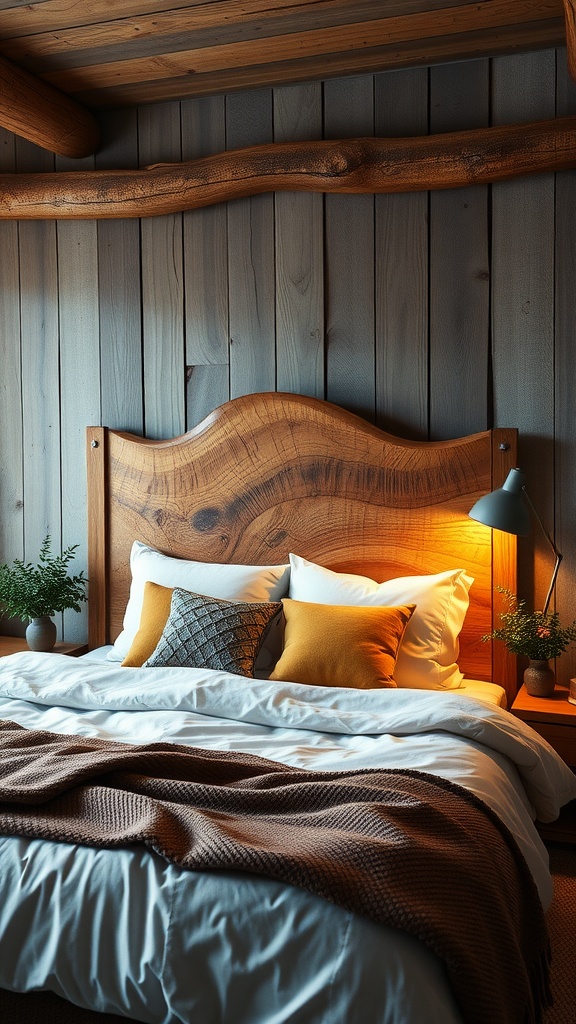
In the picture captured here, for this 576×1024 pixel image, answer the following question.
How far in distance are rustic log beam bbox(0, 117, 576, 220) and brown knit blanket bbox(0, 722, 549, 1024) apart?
2077 mm

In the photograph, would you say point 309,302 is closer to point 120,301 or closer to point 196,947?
point 120,301

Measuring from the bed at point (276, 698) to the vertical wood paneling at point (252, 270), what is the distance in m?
0.20

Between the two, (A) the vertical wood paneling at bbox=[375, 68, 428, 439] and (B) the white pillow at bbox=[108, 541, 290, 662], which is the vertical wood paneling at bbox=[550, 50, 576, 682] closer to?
(A) the vertical wood paneling at bbox=[375, 68, 428, 439]

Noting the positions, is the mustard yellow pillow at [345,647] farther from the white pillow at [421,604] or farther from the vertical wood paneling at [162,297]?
the vertical wood paneling at [162,297]

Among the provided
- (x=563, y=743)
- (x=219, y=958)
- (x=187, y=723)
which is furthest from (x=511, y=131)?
(x=219, y=958)

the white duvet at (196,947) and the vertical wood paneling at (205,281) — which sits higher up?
the vertical wood paneling at (205,281)

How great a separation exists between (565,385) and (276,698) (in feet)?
4.84

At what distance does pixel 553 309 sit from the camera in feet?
9.41

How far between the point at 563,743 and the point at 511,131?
1.99 meters

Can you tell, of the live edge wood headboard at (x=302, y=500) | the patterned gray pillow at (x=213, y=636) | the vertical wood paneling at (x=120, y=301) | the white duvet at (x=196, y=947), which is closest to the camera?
the white duvet at (x=196, y=947)

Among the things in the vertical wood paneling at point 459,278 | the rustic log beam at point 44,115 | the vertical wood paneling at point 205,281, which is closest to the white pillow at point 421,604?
the vertical wood paneling at point 459,278

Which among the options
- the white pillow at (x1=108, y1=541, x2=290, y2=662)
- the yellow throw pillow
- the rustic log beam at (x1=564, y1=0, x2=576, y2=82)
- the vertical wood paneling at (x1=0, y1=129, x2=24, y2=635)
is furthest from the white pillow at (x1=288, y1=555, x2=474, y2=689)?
the rustic log beam at (x1=564, y1=0, x2=576, y2=82)

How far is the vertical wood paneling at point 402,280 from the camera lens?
3.02 metres

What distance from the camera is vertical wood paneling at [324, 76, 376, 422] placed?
10.1 ft
